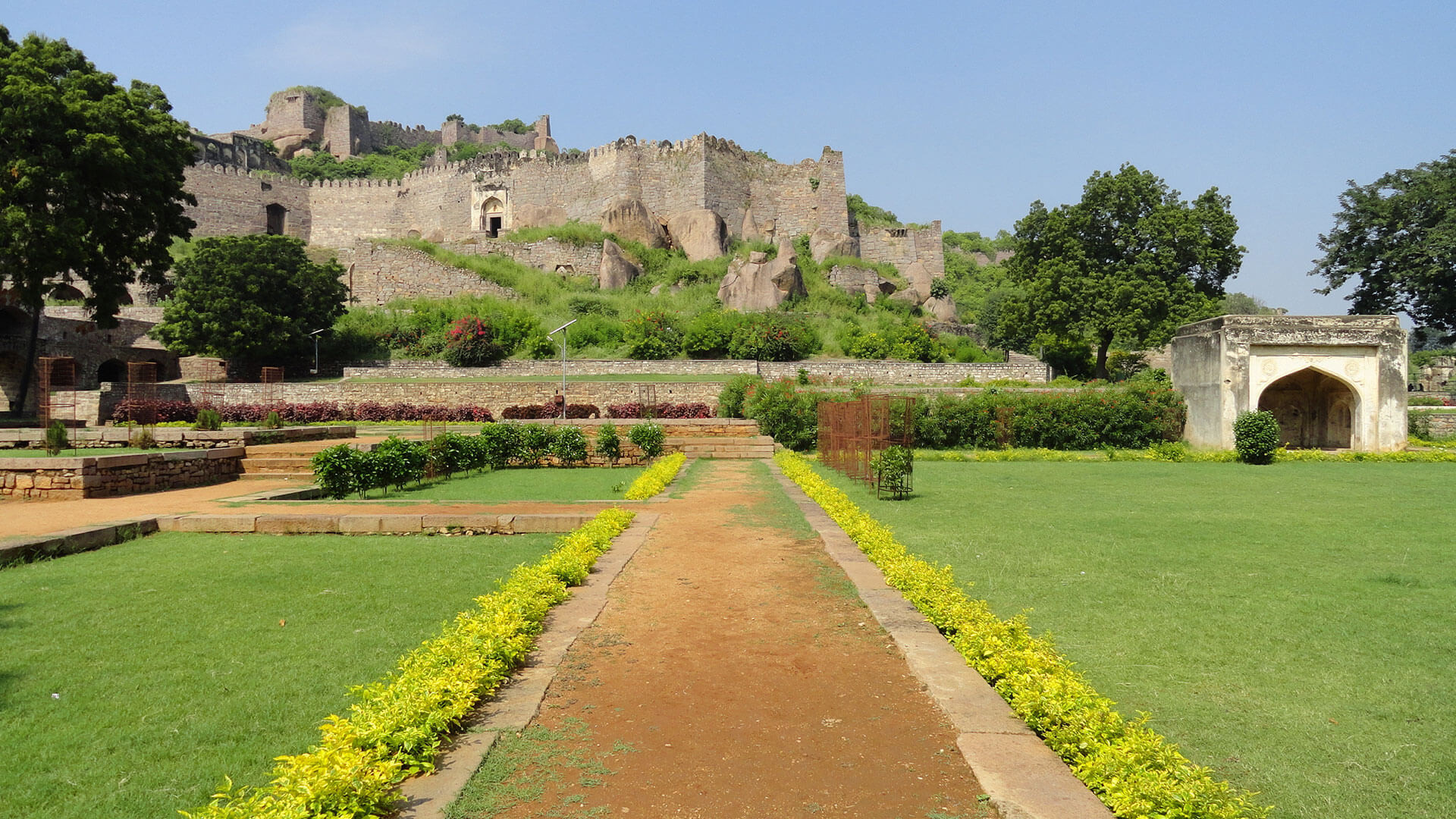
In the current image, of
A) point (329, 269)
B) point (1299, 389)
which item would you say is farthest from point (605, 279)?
point (1299, 389)

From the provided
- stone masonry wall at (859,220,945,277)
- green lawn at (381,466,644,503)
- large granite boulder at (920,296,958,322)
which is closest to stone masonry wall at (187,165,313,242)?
stone masonry wall at (859,220,945,277)

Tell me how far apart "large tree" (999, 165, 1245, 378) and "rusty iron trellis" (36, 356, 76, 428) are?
30.9 meters

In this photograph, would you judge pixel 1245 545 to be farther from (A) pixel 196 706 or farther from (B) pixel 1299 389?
(B) pixel 1299 389

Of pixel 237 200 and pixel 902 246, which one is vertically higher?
pixel 237 200

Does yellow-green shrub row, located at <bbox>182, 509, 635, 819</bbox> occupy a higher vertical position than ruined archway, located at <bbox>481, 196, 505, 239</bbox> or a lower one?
lower

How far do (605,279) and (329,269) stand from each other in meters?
12.1

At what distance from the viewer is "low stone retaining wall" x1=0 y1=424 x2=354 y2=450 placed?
15094mm

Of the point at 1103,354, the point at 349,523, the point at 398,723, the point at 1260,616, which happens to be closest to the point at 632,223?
the point at 1103,354

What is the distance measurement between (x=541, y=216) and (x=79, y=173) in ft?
94.0

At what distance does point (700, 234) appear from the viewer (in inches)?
1725

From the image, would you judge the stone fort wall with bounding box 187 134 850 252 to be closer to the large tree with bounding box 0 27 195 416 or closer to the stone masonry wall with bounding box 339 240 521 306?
the stone masonry wall with bounding box 339 240 521 306

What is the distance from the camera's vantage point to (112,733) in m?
3.25

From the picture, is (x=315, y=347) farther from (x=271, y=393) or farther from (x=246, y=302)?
(x=271, y=393)

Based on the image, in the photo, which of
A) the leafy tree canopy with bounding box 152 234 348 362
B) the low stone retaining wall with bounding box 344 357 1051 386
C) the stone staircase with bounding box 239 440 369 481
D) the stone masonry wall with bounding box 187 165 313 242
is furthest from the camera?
the stone masonry wall with bounding box 187 165 313 242
